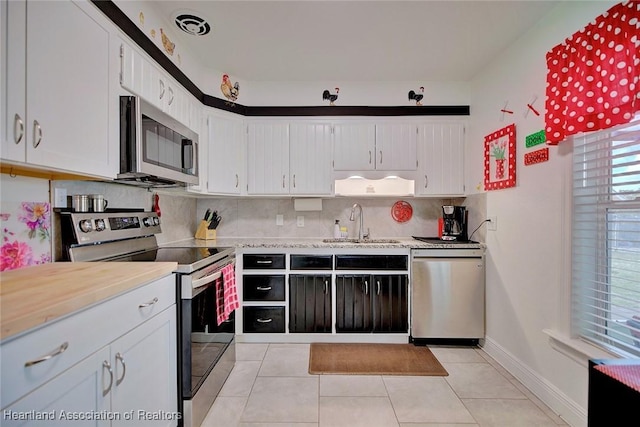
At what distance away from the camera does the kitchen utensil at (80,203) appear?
158 cm

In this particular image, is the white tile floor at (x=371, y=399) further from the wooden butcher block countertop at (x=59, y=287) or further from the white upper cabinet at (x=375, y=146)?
the white upper cabinet at (x=375, y=146)

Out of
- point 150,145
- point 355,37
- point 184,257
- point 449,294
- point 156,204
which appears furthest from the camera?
point 449,294

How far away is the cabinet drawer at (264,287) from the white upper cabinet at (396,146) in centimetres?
154

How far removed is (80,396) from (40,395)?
17 cm

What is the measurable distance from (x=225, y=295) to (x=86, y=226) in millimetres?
938

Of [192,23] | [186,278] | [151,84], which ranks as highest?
[192,23]

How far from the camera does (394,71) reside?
289 cm

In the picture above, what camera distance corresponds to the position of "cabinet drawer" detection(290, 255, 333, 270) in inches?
111

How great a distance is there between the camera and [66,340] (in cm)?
89

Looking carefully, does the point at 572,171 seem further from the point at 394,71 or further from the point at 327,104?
the point at 327,104

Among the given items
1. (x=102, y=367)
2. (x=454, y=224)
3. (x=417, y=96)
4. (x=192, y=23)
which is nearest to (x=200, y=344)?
(x=102, y=367)

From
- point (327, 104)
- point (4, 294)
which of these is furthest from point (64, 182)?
point (327, 104)

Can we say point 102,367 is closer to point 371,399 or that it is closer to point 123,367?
point 123,367

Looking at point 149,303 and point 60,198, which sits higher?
point 60,198
